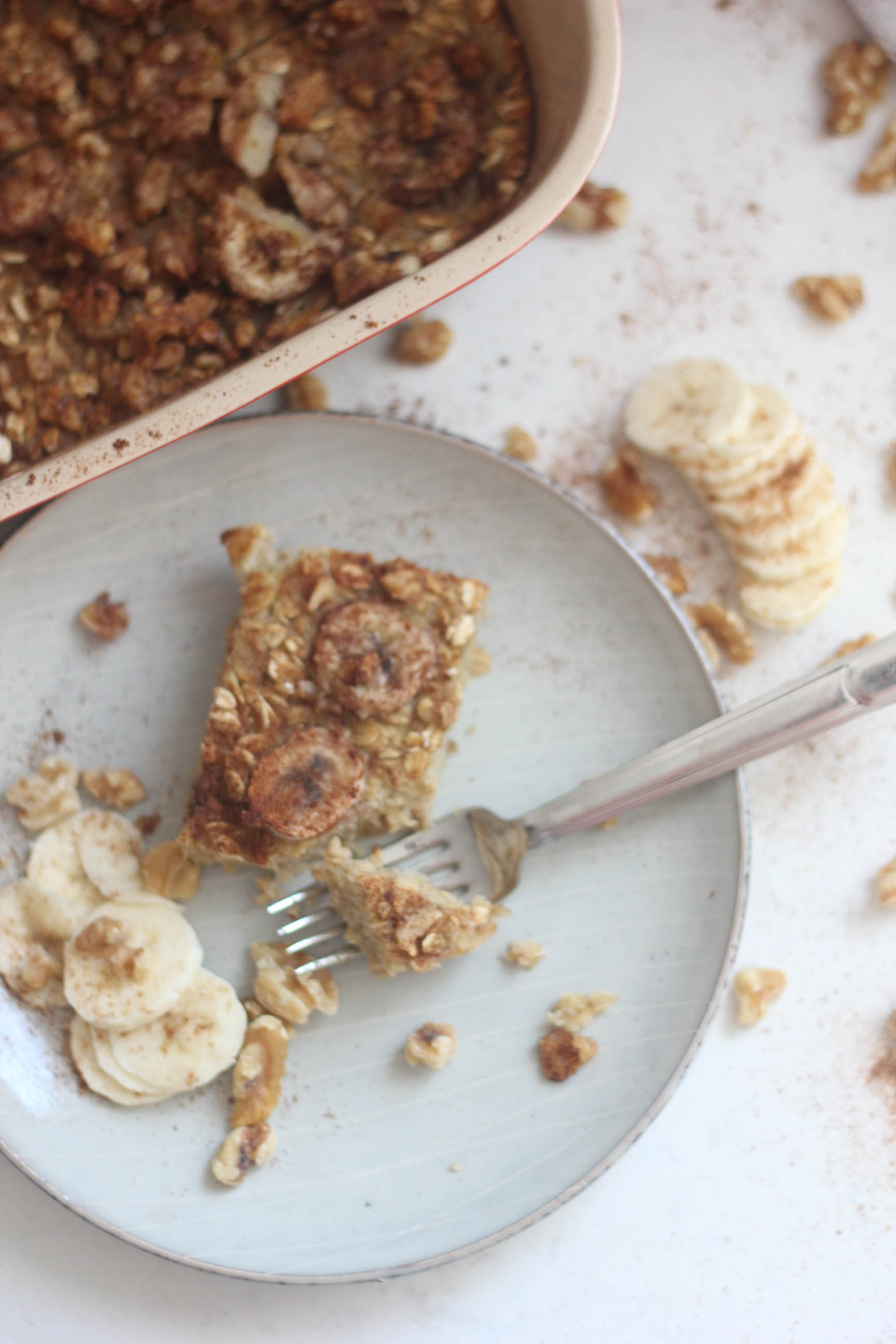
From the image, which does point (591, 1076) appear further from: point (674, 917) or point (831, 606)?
point (831, 606)

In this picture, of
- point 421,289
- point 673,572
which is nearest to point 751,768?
point 673,572

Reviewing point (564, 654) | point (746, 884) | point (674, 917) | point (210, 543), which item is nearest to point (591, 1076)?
point (674, 917)

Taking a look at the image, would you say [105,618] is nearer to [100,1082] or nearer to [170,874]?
[170,874]

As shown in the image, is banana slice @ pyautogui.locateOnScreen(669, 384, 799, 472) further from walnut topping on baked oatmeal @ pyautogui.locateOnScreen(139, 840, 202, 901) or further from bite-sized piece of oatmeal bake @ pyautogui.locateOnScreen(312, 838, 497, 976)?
walnut topping on baked oatmeal @ pyautogui.locateOnScreen(139, 840, 202, 901)

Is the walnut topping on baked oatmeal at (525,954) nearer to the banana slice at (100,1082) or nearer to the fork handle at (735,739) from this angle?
the fork handle at (735,739)

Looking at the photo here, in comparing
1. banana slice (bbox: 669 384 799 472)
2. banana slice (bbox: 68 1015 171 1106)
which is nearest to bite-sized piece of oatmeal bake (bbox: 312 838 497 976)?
banana slice (bbox: 68 1015 171 1106)

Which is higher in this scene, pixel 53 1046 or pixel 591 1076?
pixel 591 1076
